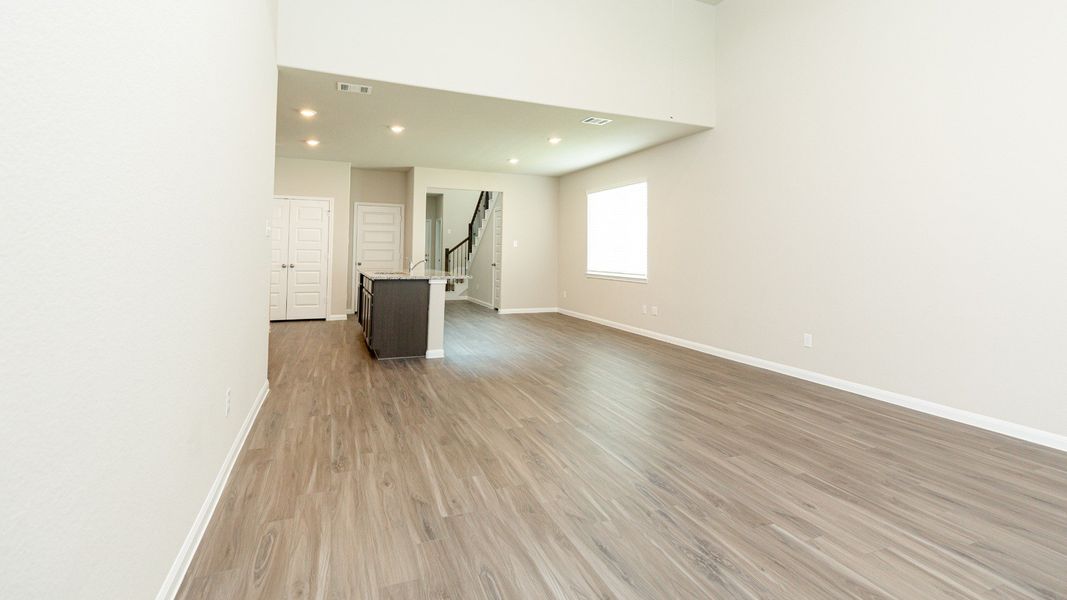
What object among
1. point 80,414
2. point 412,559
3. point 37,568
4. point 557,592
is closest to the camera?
point 37,568

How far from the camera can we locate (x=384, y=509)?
2.01 metres

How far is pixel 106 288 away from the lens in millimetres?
997

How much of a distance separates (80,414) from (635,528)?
1.73 m

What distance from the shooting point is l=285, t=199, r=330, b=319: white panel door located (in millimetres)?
7707

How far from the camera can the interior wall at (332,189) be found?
7.61m

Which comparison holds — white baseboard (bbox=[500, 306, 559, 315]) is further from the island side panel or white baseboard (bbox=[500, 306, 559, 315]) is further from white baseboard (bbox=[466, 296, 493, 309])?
the island side panel

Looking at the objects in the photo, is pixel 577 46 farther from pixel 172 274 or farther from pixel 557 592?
pixel 557 592

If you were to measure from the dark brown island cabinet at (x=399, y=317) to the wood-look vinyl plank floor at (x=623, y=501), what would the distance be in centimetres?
112

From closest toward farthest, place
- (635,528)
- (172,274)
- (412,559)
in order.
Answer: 1. (172,274)
2. (412,559)
3. (635,528)

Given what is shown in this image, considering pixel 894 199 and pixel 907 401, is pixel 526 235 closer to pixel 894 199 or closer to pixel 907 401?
pixel 894 199

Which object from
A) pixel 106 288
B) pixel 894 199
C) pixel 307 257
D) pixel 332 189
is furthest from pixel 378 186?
pixel 106 288

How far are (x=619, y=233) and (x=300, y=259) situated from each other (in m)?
5.11

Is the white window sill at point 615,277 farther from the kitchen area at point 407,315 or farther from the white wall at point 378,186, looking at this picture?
the white wall at point 378,186

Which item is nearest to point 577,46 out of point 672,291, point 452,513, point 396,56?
point 396,56
